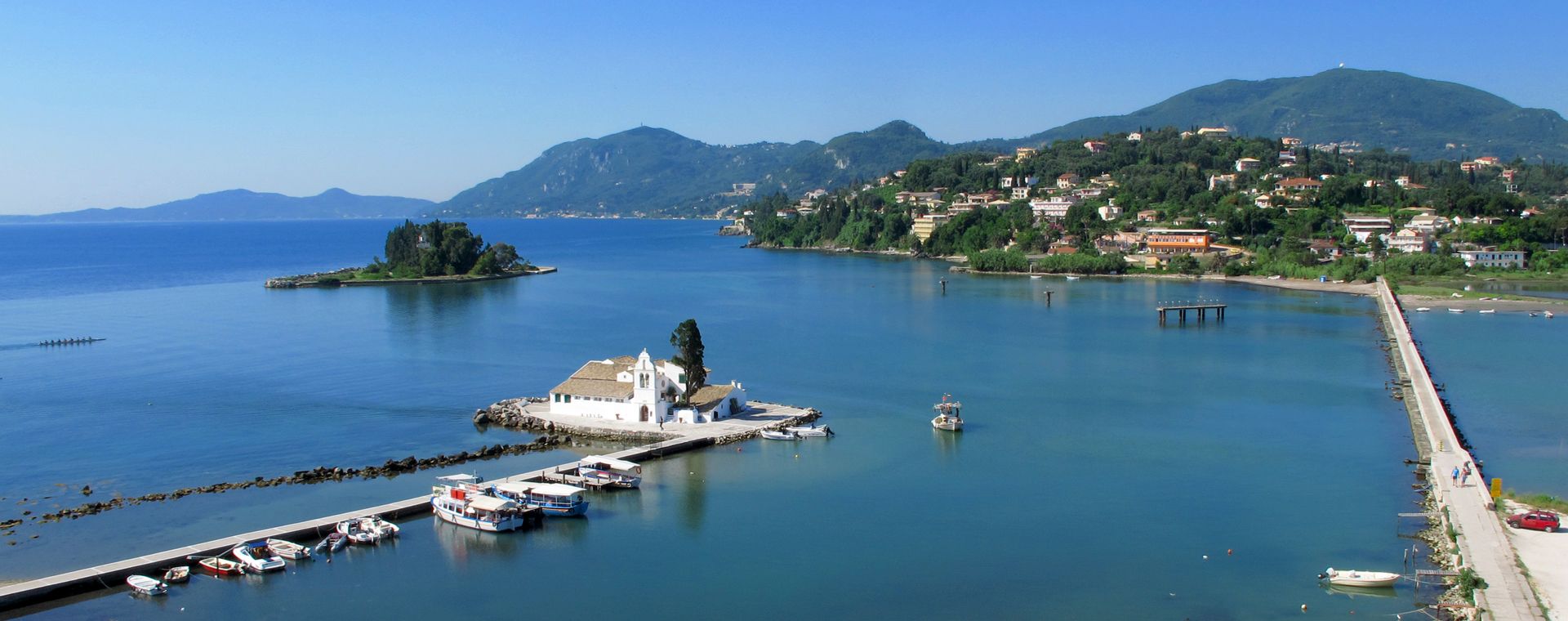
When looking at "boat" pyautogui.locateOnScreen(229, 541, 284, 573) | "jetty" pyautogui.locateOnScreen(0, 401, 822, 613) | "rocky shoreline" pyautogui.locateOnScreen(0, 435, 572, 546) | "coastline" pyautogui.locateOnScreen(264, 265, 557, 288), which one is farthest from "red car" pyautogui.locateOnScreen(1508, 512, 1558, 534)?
"coastline" pyautogui.locateOnScreen(264, 265, 557, 288)

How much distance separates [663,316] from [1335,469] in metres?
30.7

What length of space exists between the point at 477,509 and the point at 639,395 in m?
6.89

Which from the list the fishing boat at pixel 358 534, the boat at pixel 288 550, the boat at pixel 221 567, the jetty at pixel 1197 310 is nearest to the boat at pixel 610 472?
the fishing boat at pixel 358 534

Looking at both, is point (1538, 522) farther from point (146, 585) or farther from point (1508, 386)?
point (146, 585)

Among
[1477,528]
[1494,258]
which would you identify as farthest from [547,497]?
[1494,258]

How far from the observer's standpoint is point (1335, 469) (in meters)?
21.7

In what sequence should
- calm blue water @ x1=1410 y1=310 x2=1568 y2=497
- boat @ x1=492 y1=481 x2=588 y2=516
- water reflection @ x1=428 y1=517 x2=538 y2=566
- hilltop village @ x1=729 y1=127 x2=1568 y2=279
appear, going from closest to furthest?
water reflection @ x1=428 y1=517 x2=538 y2=566
boat @ x1=492 y1=481 x2=588 y2=516
calm blue water @ x1=1410 y1=310 x2=1568 y2=497
hilltop village @ x1=729 y1=127 x2=1568 y2=279

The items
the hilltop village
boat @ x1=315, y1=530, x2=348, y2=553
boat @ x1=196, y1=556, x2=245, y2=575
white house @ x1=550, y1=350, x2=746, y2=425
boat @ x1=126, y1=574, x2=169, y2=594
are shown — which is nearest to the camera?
boat @ x1=126, y1=574, x2=169, y2=594

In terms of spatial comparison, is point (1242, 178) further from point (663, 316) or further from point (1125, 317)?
point (663, 316)

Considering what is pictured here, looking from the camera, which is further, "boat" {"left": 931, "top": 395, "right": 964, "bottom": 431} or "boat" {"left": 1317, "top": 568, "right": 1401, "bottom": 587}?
"boat" {"left": 931, "top": 395, "right": 964, "bottom": 431}

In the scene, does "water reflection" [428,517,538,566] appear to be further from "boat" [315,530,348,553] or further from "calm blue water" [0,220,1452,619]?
"boat" [315,530,348,553]

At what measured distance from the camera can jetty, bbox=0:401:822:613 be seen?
1536cm

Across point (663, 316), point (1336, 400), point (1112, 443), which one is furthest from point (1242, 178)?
point (1112, 443)

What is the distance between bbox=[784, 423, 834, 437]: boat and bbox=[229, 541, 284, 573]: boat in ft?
35.4
